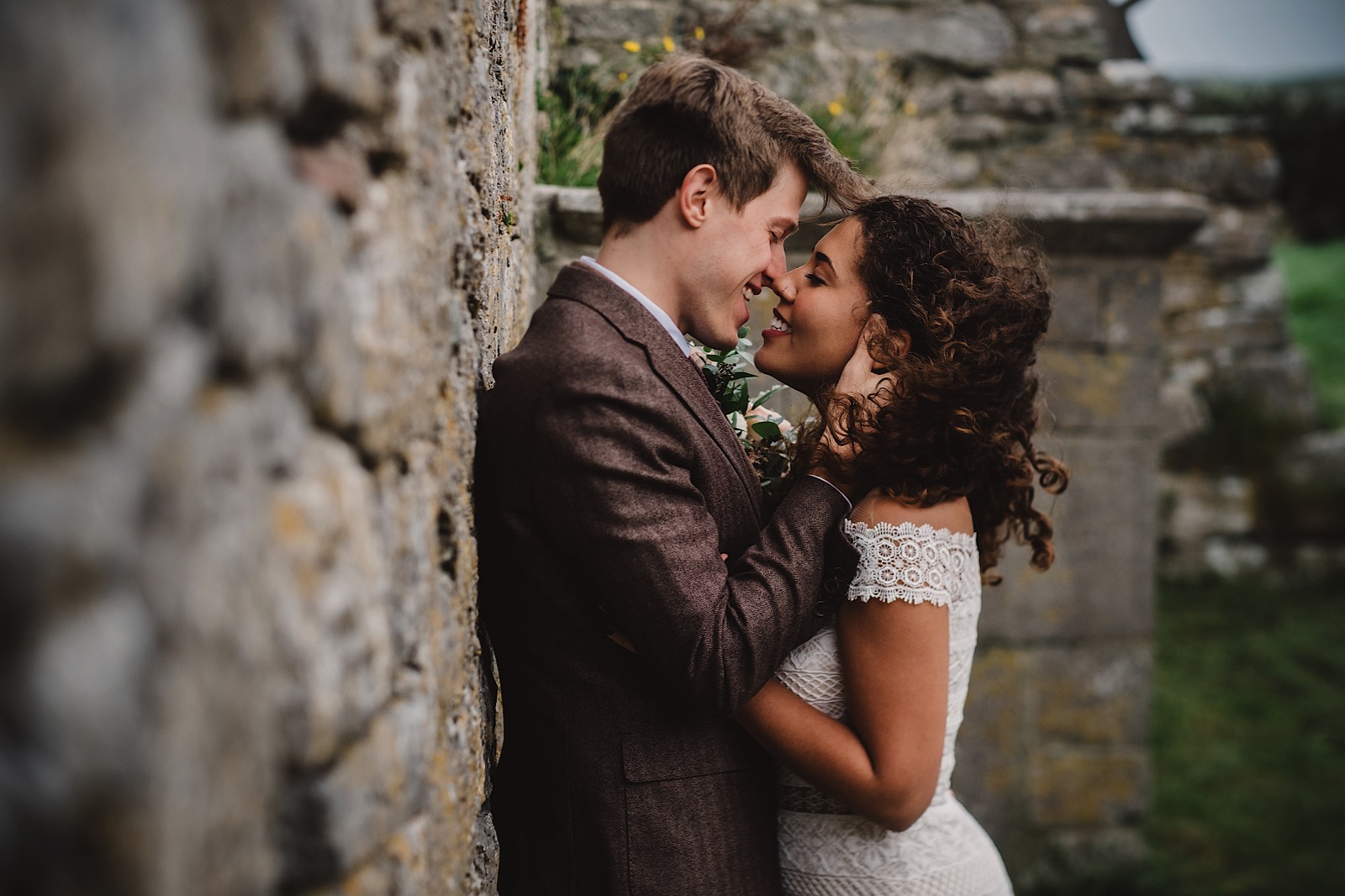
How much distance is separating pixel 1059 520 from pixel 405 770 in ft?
9.48

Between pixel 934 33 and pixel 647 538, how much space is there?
14.7ft

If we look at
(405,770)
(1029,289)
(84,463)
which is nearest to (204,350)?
(84,463)

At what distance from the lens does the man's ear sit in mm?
1563

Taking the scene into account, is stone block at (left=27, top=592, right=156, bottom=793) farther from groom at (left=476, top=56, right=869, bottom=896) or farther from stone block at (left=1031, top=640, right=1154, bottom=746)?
stone block at (left=1031, top=640, right=1154, bottom=746)

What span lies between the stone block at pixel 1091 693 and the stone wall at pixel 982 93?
199cm

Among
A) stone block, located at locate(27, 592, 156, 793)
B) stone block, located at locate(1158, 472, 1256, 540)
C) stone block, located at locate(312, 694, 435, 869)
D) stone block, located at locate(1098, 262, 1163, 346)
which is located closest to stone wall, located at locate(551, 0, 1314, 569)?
stone block, located at locate(1098, 262, 1163, 346)

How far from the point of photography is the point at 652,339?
57.6 inches

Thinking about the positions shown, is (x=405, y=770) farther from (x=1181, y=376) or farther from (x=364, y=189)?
(x=1181, y=376)

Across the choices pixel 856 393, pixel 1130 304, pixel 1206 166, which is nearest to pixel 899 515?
pixel 856 393

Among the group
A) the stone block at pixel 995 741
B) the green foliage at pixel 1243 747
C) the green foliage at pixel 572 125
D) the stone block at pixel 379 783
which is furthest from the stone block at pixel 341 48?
the green foliage at pixel 1243 747

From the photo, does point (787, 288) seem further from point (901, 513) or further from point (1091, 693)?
point (1091, 693)

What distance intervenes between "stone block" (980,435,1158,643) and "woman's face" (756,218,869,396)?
1.76m

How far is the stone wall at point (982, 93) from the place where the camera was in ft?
13.8

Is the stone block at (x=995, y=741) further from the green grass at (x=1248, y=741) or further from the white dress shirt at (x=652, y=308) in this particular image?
the white dress shirt at (x=652, y=308)
